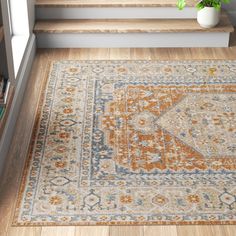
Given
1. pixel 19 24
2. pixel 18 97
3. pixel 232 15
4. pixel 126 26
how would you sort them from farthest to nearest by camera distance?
pixel 232 15, pixel 126 26, pixel 19 24, pixel 18 97

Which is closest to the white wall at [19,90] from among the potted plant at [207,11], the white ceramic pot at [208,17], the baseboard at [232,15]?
the potted plant at [207,11]

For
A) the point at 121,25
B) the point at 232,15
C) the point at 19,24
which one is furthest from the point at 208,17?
the point at 19,24

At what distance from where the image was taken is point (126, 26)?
5.66 meters

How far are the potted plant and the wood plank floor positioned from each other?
24cm

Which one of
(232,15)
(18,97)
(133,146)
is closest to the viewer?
(133,146)

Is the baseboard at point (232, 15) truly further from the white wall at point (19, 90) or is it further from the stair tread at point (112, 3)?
the white wall at point (19, 90)

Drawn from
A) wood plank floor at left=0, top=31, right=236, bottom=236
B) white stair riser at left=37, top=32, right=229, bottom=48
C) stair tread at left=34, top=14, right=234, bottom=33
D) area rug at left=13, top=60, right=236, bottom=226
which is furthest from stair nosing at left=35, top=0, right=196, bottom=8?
area rug at left=13, top=60, right=236, bottom=226

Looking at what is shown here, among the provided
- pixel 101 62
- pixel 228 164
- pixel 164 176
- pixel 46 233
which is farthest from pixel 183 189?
pixel 101 62

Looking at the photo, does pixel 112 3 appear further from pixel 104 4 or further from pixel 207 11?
pixel 207 11

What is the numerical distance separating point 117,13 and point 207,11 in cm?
84

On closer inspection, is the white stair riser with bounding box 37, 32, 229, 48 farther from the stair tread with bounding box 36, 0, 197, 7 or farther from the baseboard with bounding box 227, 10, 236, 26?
the baseboard with bounding box 227, 10, 236, 26

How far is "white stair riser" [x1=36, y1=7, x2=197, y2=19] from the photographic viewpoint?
5793 millimetres

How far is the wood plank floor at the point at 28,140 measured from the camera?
11.2 ft

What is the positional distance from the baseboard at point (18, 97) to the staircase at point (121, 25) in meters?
0.32
